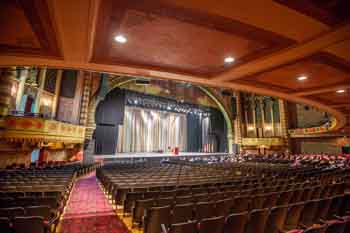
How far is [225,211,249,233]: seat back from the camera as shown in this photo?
2.34 meters

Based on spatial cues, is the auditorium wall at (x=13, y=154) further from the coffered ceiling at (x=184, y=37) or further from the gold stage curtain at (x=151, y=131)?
the gold stage curtain at (x=151, y=131)

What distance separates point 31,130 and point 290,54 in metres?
10.5

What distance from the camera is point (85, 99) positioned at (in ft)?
44.8

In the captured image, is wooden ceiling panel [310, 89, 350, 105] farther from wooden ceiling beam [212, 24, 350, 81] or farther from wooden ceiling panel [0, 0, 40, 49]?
wooden ceiling panel [0, 0, 40, 49]

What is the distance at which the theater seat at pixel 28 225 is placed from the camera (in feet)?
7.28

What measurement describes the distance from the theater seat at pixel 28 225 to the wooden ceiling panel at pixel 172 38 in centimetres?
Answer: 282

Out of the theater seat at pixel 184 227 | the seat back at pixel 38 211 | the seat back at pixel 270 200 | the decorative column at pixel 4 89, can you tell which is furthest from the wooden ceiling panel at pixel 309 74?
the decorative column at pixel 4 89

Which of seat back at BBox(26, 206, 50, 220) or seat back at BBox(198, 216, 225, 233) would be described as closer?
seat back at BBox(198, 216, 225, 233)

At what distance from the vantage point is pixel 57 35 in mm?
2982

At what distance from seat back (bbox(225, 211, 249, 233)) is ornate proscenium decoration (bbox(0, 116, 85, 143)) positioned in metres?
9.60

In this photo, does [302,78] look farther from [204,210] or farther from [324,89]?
[204,210]

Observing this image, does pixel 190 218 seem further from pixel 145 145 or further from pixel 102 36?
pixel 145 145

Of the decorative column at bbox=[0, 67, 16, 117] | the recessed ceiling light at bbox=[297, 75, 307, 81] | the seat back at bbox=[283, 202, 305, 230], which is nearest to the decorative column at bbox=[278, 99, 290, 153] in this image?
the recessed ceiling light at bbox=[297, 75, 307, 81]

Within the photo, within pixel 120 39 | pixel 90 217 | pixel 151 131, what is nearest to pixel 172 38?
pixel 120 39
